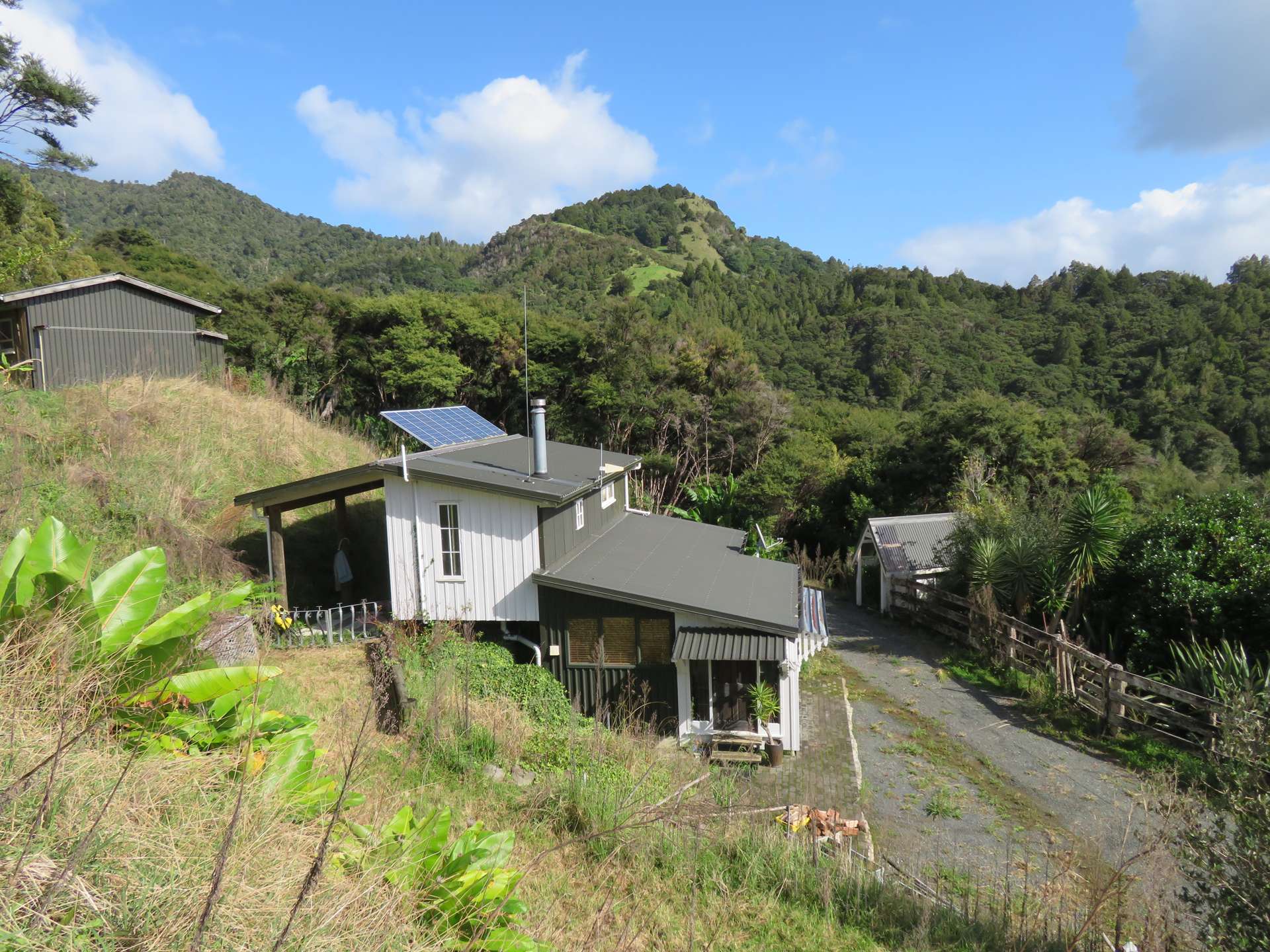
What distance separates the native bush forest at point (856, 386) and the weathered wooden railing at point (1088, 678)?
1.20 m

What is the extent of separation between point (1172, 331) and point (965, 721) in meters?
35.0

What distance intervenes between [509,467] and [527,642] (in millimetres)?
3344

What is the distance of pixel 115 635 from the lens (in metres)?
3.50

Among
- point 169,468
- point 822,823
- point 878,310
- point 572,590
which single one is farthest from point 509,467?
point 878,310

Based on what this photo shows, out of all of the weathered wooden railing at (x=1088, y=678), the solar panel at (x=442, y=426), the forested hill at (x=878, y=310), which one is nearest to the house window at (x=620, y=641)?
the solar panel at (x=442, y=426)

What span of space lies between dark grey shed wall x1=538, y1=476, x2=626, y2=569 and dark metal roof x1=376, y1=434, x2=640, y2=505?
453 mm

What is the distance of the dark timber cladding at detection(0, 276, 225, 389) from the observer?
56.1 feet

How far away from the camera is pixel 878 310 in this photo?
→ 49344 mm

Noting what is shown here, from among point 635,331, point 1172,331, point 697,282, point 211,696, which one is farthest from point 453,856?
point 697,282

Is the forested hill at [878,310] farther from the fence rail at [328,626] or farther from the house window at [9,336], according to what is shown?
the fence rail at [328,626]

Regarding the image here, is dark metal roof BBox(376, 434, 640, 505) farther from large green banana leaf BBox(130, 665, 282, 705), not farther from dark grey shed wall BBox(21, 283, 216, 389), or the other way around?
dark grey shed wall BBox(21, 283, 216, 389)

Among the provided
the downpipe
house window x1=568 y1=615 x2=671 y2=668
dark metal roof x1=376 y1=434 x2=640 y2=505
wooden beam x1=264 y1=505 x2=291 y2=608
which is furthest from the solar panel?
house window x1=568 y1=615 x2=671 y2=668

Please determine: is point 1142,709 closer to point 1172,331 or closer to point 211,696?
point 211,696

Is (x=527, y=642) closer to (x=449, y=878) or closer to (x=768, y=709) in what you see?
(x=768, y=709)
